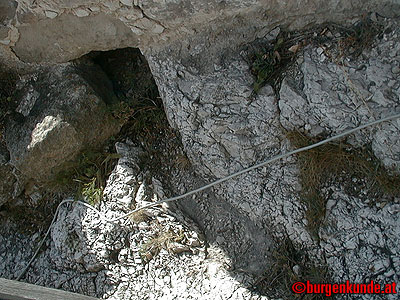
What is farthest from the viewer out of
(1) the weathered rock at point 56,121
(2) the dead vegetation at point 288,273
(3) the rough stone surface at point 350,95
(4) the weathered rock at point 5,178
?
(4) the weathered rock at point 5,178

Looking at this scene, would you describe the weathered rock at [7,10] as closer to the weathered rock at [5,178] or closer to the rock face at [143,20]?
the rock face at [143,20]

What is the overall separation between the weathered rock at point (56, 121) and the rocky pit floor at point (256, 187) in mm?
250

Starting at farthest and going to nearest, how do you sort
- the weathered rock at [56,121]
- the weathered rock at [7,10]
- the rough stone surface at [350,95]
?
1. the weathered rock at [56,121]
2. the weathered rock at [7,10]
3. the rough stone surface at [350,95]

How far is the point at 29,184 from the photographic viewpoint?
3.02 m

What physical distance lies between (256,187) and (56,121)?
1370mm

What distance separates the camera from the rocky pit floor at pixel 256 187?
2.24 m

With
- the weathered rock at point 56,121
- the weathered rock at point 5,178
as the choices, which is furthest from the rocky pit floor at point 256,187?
the weathered rock at point 5,178

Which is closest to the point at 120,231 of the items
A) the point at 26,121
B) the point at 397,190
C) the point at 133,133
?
the point at 133,133

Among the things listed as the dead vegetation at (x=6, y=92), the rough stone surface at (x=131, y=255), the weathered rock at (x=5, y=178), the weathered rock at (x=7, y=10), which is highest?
the weathered rock at (x=7, y=10)

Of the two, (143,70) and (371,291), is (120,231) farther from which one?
(371,291)

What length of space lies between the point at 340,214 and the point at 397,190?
32 centimetres

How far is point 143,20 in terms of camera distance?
8.20 ft

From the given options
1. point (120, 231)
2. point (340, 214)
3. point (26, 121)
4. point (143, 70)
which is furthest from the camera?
point (143, 70)

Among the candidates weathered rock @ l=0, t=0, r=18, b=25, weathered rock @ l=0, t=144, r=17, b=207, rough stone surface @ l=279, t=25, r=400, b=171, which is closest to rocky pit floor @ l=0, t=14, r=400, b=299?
rough stone surface @ l=279, t=25, r=400, b=171
